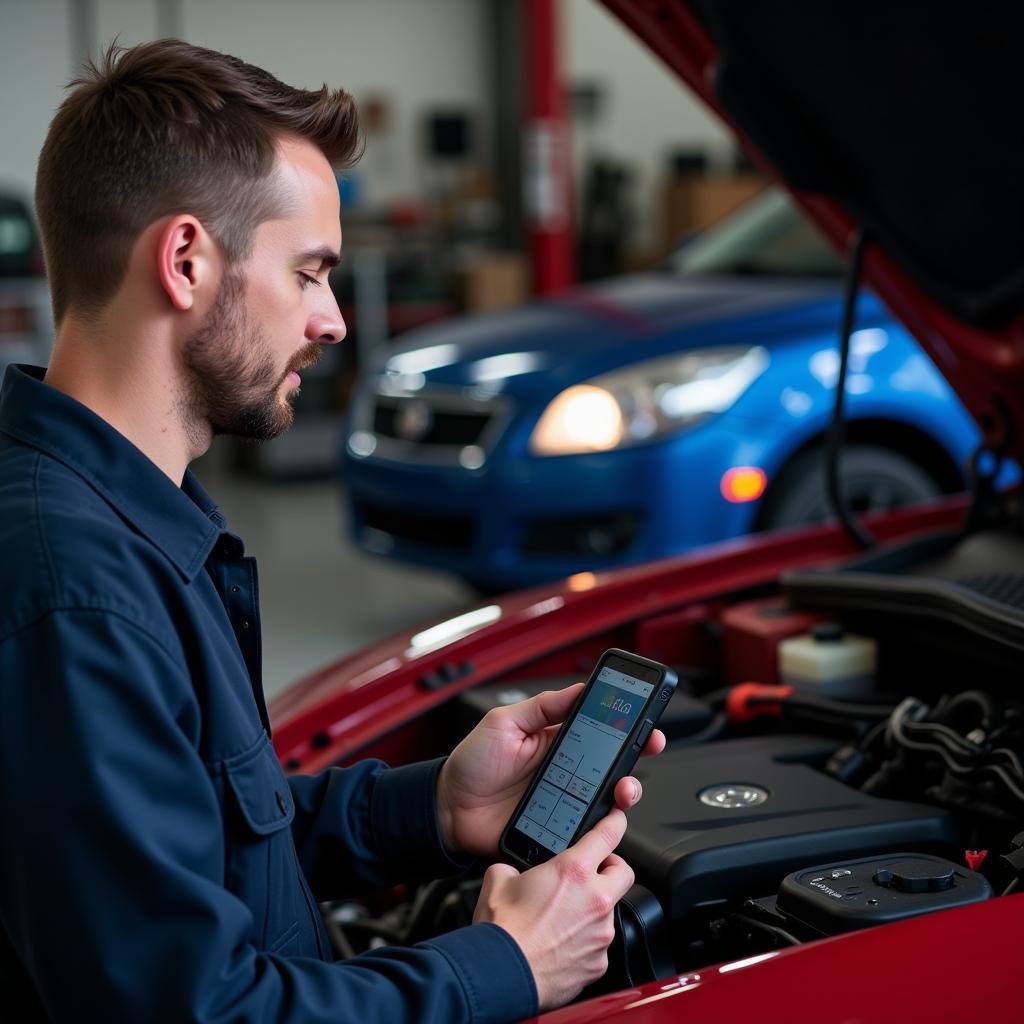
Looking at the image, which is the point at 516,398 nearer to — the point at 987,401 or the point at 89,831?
the point at 987,401

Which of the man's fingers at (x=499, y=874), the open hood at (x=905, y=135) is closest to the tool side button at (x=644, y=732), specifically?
the man's fingers at (x=499, y=874)

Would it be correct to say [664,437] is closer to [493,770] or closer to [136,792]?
[493,770]

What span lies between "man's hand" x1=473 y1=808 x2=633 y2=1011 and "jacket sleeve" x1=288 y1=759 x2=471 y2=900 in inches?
8.6

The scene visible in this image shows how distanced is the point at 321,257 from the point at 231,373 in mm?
125

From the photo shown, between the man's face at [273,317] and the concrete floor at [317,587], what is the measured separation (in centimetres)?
215

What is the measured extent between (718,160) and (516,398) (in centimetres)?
880

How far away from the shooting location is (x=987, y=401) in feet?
6.02

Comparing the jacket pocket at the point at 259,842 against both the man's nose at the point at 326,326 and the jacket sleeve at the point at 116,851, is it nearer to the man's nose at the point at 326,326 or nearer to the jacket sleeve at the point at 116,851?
the jacket sleeve at the point at 116,851

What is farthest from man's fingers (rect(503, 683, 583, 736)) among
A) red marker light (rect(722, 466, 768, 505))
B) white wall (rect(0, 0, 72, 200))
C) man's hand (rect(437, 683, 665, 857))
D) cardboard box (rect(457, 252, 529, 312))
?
white wall (rect(0, 0, 72, 200))

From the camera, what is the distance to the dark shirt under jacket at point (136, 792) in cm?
87

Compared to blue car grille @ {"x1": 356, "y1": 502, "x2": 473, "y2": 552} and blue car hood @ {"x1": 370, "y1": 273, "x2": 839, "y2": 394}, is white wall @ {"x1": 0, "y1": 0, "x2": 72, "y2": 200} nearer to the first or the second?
blue car hood @ {"x1": 370, "y1": 273, "x2": 839, "y2": 394}

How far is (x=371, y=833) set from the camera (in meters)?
1.32

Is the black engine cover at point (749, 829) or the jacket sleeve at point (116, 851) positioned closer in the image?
the jacket sleeve at point (116, 851)

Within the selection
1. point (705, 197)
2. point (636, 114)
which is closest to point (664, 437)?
point (705, 197)
